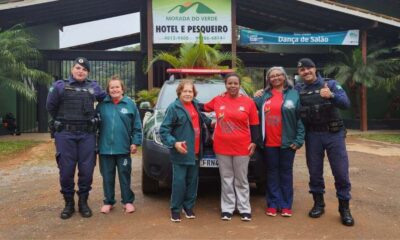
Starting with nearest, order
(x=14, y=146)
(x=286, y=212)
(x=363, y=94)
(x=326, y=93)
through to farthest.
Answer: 1. (x=326, y=93)
2. (x=286, y=212)
3. (x=14, y=146)
4. (x=363, y=94)

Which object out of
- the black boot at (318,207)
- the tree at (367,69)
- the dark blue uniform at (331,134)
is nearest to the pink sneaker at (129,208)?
the black boot at (318,207)

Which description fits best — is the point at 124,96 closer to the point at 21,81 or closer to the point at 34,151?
the point at 34,151

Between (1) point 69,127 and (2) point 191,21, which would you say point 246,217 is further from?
(2) point 191,21

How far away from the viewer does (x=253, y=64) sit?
52.5ft

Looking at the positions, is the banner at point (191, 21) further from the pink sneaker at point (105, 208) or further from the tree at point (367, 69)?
the pink sneaker at point (105, 208)

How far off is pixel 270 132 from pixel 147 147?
1373 millimetres

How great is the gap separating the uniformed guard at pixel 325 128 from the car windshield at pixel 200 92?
155cm

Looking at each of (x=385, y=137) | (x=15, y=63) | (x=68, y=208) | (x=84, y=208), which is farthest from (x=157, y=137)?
(x=385, y=137)

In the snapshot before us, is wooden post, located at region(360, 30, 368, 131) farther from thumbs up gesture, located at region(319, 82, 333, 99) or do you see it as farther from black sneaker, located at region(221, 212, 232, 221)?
black sneaker, located at region(221, 212, 232, 221)

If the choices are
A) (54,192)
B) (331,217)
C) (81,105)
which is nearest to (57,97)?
(81,105)

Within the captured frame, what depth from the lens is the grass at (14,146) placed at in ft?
33.1

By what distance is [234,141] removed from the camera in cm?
438

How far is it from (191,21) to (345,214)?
9684 millimetres

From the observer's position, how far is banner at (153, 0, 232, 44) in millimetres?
12914
